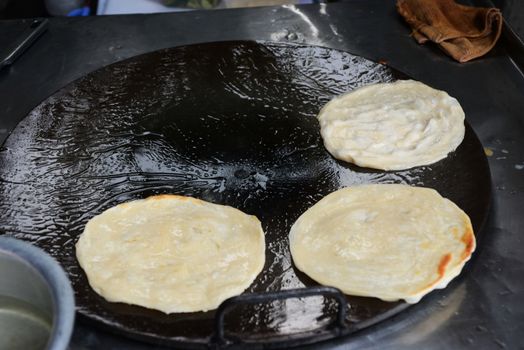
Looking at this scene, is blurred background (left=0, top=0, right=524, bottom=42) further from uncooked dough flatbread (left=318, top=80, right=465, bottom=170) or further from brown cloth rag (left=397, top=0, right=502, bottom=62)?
uncooked dough flatbread (left=318, top=80, right=465, bottom=170)

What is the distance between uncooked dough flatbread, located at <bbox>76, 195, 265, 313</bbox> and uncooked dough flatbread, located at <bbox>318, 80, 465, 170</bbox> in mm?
512

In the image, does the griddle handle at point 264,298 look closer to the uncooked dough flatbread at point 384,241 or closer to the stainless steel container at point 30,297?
the uncooked dough flatbread at point 384,241

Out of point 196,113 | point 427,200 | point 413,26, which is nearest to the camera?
point 427,200

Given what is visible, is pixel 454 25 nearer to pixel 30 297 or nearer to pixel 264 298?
pixel 264 298

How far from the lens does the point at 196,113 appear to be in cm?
228

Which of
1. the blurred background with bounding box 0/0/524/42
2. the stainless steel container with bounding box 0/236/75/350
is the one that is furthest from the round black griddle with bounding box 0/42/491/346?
the blurred background with bounding box 0/0/524/42

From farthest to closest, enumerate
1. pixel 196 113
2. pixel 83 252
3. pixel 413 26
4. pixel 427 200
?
pixel 413 26
pixel 196 113
pixel 427 200
pixel 83 252

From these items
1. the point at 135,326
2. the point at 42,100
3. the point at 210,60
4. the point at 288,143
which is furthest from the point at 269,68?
the point at 135,326

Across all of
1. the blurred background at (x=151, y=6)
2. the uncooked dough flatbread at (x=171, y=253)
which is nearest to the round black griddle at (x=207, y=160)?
the uncooked dough flatbread at (x=171, y=253)

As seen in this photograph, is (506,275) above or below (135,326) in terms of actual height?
below

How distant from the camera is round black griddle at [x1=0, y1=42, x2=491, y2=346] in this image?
1545 millimetres

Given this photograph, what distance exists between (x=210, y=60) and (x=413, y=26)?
1036mm

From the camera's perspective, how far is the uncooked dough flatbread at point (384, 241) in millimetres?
1592

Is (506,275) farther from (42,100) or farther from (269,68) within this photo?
(42,100)
